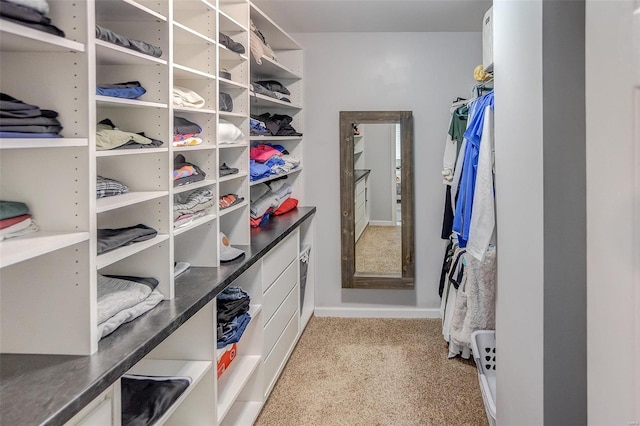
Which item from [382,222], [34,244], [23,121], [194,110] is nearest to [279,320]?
[382,222]

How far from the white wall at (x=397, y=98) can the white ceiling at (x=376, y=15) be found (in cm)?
13

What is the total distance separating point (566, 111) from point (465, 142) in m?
1.72

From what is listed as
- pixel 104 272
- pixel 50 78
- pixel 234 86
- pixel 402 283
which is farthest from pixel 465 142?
pixel 50 78

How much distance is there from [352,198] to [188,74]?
2.29m

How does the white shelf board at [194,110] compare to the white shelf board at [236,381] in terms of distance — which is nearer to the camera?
the white shelf board at [194,110]

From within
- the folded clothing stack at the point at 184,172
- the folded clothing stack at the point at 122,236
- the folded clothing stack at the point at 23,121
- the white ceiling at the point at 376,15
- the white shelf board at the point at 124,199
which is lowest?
the folded clothing stack at the point at 122,236

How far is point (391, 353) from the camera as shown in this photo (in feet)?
11.8

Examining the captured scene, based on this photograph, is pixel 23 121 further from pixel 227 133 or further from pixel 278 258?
pixel 278 258

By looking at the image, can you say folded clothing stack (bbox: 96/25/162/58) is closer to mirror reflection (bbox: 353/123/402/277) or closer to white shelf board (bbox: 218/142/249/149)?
white shelf board (bbox: 218/142/249/149)

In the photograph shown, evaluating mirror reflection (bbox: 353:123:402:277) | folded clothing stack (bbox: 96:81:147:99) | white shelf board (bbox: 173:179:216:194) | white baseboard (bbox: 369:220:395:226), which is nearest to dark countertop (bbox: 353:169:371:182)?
mirror reflection (bbox: 353:123:402:277)

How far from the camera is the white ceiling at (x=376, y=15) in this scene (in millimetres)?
3398

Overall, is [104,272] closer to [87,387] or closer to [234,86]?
[87,387]
